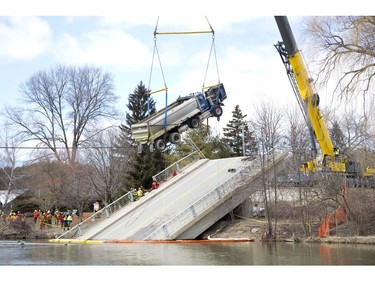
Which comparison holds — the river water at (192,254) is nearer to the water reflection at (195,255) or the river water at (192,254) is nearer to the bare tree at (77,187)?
the water reflection at (195,255)

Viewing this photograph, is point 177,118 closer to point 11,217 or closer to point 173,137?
point 173,137

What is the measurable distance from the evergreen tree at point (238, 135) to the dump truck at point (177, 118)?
2242 mm

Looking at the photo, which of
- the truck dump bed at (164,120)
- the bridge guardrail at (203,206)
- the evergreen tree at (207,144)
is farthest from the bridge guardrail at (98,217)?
the truck dump bed at (164,120)

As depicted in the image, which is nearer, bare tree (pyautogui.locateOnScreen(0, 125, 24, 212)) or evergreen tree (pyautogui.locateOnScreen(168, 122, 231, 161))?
bare tree (pyautogui.locateOnScreen(0, 125, 24, 212))

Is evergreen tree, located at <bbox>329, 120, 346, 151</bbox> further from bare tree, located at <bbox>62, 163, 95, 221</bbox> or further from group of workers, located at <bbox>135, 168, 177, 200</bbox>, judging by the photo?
bare tree, located at <bbox>62, 163, 95, 221</bbox>

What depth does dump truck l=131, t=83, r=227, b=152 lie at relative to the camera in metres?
13.5

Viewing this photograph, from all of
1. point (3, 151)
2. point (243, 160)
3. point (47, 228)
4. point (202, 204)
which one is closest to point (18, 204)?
point (3, 151)

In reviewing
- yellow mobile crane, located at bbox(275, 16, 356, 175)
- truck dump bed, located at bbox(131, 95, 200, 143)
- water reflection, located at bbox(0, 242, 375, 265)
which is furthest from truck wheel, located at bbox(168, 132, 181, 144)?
yellow mobile crane, located at bbox(275, 16, 356, 175)

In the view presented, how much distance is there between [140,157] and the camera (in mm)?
19953

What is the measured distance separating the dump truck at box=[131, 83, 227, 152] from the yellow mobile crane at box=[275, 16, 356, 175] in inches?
90.6

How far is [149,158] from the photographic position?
21.3 meters

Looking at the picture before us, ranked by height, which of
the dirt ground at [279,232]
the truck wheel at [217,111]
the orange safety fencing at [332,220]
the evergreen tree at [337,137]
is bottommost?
the dirt ground at [279,232]

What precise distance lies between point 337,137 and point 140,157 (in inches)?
283

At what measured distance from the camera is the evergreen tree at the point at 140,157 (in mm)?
18781
